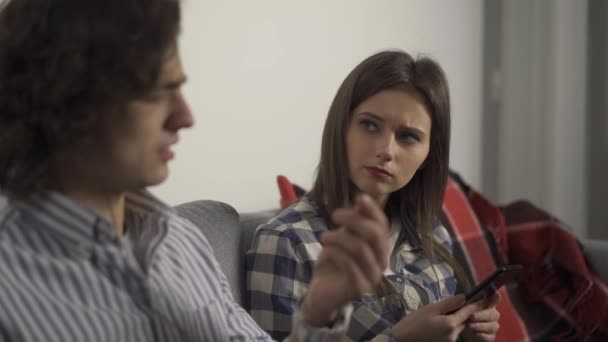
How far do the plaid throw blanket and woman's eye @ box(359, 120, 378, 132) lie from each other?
0.65 m

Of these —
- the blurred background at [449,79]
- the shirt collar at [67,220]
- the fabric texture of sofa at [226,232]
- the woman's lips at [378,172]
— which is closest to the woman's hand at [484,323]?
the woman's lips at [378,172]

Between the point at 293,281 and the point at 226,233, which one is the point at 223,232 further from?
the point at 293,281

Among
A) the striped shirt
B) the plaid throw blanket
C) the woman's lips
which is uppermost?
the striped shirt

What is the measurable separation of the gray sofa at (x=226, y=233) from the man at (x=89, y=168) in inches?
18.6

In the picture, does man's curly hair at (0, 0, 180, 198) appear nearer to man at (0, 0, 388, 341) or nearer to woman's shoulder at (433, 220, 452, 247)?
man at (0, 0, 388, 341)

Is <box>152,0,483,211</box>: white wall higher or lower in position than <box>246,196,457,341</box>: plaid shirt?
higher

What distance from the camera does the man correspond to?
0.80 m

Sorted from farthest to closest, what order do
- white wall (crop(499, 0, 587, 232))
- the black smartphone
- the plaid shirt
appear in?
white wall (crop(499, 0, 587, 232))
the plaid shirt
the black smartphone

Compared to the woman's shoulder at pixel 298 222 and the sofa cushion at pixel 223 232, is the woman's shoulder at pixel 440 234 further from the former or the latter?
the sofa cushion at pixel 223 232

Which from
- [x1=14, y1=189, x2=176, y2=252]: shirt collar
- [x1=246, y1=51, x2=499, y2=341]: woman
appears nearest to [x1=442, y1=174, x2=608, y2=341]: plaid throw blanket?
[x1=246, y1=51, x2=499, y2=341]: woman

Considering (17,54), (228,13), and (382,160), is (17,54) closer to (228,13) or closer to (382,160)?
(382,160)

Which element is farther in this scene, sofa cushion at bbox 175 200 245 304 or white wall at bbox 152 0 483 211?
white wall at bbox 152 0 483 211

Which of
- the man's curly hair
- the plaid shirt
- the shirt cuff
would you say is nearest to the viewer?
the man's curly hair

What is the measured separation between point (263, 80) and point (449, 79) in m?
1.02
